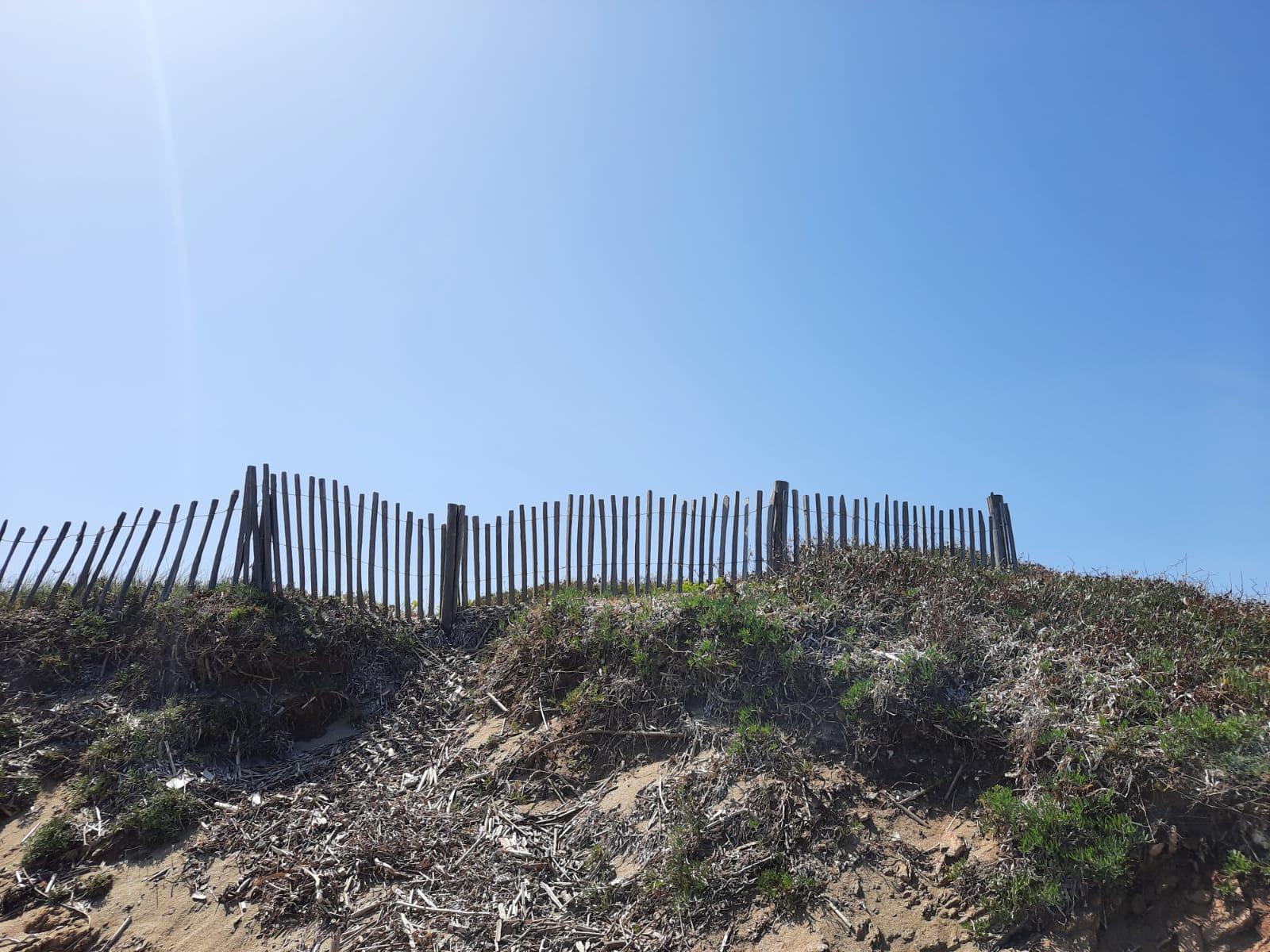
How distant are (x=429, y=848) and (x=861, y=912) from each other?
3.30 meters

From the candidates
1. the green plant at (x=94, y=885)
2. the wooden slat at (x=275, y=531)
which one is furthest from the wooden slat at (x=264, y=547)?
the green plant at (x=94, y=885)

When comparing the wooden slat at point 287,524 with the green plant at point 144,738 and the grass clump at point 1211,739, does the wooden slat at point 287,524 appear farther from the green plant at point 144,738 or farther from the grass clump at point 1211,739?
the grass clump at point 1211,739

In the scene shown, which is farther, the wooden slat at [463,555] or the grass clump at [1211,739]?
the wooden slat at [463,555]

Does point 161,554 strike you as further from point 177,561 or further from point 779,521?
point 779,521

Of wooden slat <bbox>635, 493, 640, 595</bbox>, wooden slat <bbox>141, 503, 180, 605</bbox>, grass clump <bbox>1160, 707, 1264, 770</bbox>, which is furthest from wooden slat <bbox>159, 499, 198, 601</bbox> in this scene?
grass clump <bbox>1160, 707, 1264, 770</bbox>

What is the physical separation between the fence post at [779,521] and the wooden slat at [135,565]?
312 inches

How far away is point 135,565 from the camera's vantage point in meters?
10.0

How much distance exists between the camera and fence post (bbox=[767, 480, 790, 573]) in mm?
10898

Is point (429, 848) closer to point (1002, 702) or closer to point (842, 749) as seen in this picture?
point (842, 749)

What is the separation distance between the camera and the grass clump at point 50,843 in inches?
263

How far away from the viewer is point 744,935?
492 cm

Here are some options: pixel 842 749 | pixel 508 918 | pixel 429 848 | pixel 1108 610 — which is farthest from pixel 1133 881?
pixel 429 848

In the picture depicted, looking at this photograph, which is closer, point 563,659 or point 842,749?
point 842,749

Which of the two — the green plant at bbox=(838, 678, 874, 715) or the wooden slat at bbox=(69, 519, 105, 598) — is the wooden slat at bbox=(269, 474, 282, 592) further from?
the green plant at bbox=(838, 678, 874, 715)
